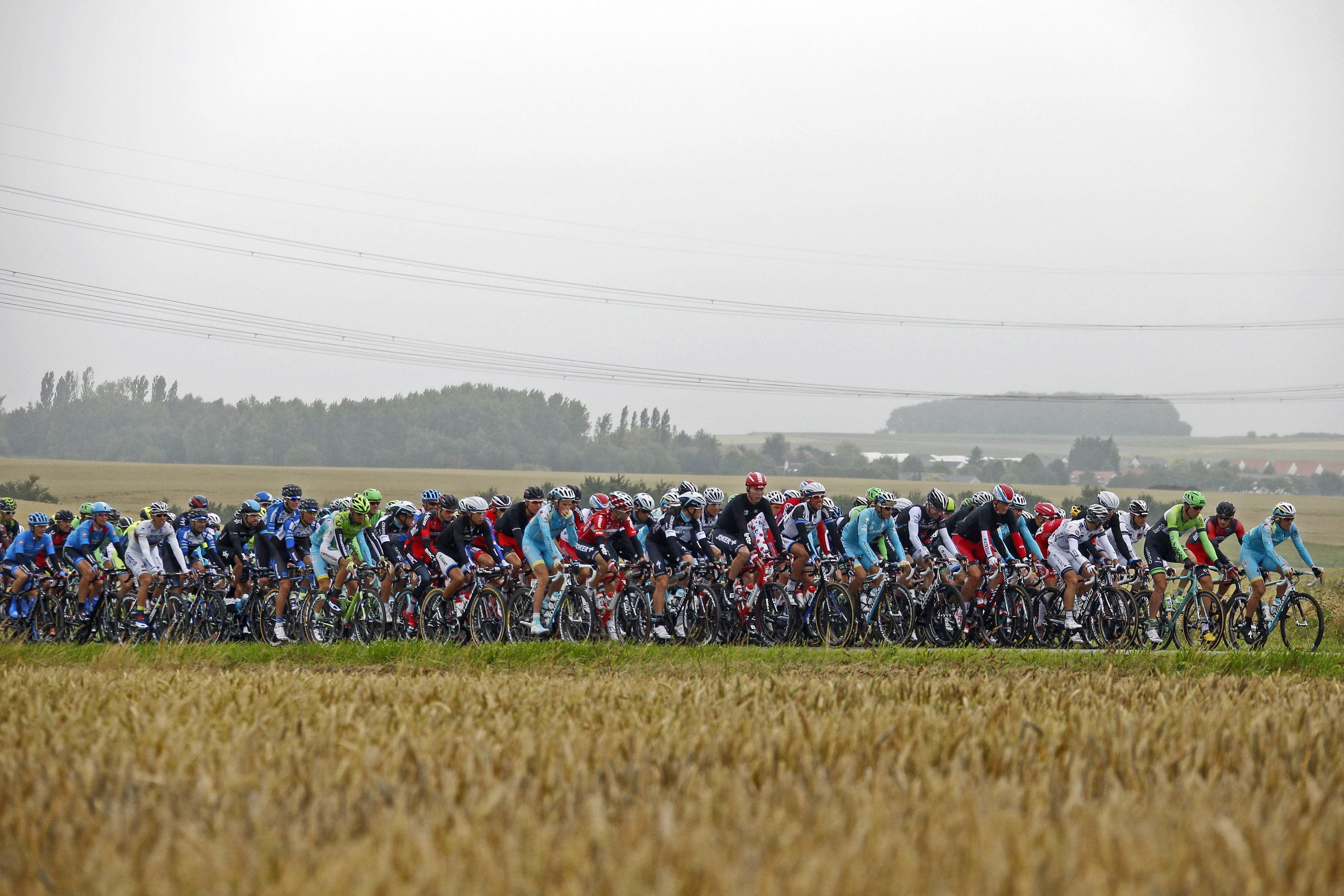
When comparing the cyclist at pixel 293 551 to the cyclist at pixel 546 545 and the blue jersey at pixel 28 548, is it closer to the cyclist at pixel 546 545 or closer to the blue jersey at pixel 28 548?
the cyclist at pixel 546 545

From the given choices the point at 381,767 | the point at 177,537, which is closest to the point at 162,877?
the point at 381,767

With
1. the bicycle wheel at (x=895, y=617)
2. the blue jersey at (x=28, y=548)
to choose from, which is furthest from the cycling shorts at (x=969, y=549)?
the blue jersey at (x=28, y=548)

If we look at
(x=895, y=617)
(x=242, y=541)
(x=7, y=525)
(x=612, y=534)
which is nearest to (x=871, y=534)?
(x=895, y=617)

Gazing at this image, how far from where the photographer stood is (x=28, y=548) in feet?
70.7

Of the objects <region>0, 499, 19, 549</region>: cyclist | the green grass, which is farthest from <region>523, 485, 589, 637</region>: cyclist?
<region>0, 499, 19, 549</region>: cyclist

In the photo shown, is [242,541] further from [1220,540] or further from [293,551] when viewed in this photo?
[1220,540]

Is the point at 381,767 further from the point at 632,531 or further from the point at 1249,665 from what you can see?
the point at 632,531

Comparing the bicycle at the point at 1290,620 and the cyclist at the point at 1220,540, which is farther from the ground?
the cyclist at the point at 1220,540

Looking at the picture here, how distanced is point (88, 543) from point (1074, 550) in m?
14.2

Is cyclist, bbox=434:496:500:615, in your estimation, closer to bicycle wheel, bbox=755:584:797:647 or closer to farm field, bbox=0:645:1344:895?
bicycle wheel, bbox=755:584:797:647

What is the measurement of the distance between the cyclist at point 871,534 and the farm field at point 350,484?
54.1 metres

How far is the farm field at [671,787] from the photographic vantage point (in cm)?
447

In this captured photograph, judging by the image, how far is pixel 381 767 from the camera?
20.2 feet

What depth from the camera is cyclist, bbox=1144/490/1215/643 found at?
17203 millimetres
